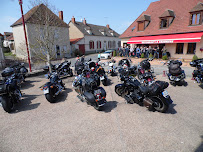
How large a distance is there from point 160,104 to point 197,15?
50.8 ft

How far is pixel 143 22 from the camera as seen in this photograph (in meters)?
19.0

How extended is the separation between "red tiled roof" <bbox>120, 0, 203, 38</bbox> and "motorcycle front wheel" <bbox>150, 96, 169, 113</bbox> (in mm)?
13867

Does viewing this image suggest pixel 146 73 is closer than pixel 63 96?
No

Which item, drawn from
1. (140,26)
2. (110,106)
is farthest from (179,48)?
(110,106)

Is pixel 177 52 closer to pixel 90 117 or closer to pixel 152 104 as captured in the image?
pixel 152 104

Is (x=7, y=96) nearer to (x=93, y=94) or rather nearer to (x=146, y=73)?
(x=93, y=94)

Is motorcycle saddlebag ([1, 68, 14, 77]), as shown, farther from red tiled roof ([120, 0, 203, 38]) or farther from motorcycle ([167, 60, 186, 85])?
red tiled roof ([120, 0, 203, 38])

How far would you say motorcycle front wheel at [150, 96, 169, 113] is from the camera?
4.34 metres

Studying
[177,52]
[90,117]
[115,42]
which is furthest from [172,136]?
[115,42]

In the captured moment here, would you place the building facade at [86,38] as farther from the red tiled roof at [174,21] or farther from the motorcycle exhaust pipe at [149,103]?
the motorcycle exhaust pipe at [149,103]

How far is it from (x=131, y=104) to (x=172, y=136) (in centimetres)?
203

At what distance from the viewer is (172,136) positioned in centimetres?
345

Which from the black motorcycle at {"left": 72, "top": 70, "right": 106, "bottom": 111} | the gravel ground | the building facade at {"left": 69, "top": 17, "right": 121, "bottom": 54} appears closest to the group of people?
the gravel ground

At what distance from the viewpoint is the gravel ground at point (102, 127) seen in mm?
3211
